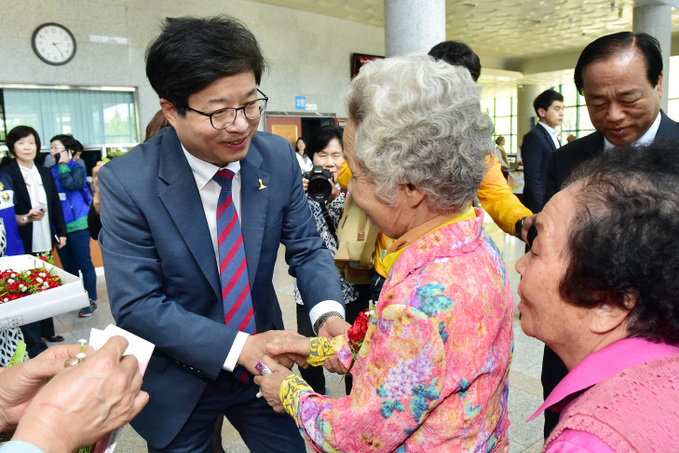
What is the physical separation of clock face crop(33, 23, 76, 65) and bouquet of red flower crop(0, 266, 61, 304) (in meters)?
6.31

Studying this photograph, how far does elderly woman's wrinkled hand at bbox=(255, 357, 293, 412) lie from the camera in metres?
1.34

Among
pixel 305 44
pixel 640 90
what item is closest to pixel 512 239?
pixel 305 44

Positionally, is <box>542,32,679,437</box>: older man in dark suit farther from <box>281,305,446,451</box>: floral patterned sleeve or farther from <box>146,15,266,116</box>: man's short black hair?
<box>146,15,266,116</box>: man's short black hair

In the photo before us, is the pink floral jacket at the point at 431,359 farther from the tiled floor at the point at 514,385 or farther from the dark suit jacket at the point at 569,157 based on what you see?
the dark suit jacket at the point at 569,157

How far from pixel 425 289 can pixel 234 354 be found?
2.23 feet

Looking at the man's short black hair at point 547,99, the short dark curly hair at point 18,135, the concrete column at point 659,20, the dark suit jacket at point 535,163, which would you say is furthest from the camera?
the concrete column at point 659,20

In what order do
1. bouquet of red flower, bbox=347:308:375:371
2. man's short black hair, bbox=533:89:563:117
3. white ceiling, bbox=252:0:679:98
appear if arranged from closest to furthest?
bouquet of red flower, bbox=347:308:375:371, man's short black hair, bbox=533:89:563:117, white ceiling, bbox=252:0:679:98

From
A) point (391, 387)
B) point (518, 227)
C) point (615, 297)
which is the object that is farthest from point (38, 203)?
point (615, 297)

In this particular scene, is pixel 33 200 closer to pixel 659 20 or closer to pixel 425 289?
pixel 425 289

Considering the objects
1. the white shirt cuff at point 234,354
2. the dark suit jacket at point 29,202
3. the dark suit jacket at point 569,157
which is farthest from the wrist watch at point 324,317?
the dark suit jacket at point 29,202

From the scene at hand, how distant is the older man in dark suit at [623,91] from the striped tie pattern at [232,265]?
1.26 m

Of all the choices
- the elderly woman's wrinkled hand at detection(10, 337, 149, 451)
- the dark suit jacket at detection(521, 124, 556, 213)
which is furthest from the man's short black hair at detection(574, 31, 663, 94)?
the dark suit jacket at detection(521, 124, 556, 213)

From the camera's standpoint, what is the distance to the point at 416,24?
14.7 ft

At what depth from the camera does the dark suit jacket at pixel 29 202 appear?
14.5 feet
